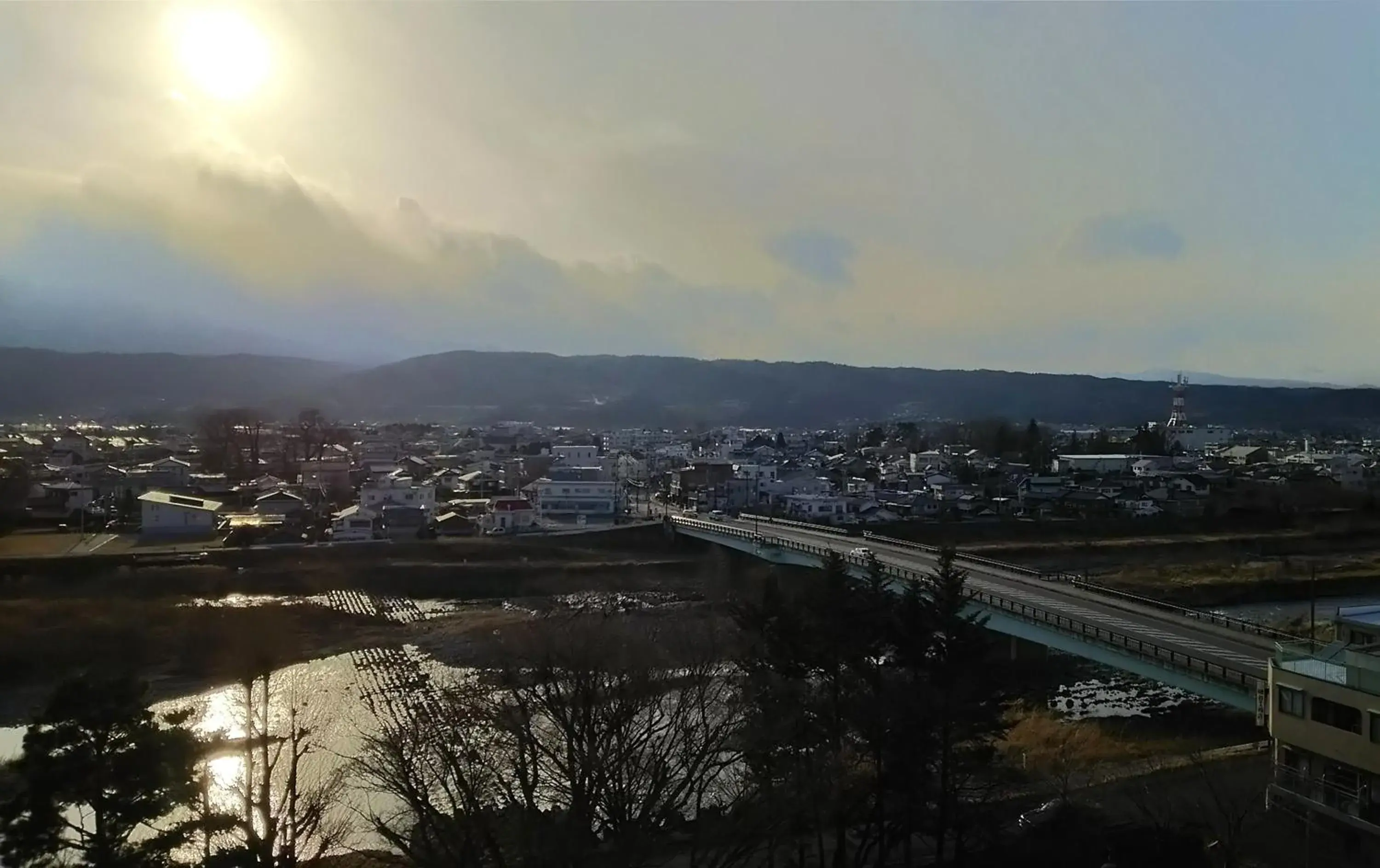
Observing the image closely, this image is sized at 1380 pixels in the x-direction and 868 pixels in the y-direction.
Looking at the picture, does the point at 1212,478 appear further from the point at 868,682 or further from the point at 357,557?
the point at 868,682

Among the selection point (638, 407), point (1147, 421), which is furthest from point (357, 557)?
point (1147, 421)

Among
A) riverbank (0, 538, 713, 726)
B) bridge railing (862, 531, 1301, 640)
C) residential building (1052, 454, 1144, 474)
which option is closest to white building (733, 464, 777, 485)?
riverbank (0, 538, 713, 726)

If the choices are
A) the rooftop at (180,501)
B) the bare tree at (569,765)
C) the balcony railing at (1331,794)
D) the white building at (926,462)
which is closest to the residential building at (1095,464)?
the white building at (926,462)

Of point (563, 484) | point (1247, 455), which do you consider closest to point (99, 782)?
point (563, 484)

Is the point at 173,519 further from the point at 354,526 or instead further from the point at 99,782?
the point at 99,782

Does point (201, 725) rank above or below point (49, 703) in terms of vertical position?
below

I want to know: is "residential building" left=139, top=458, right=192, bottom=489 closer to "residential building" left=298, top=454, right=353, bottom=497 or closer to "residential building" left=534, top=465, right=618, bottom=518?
"residential building" left=298, top=454, right=353, bottom=497
